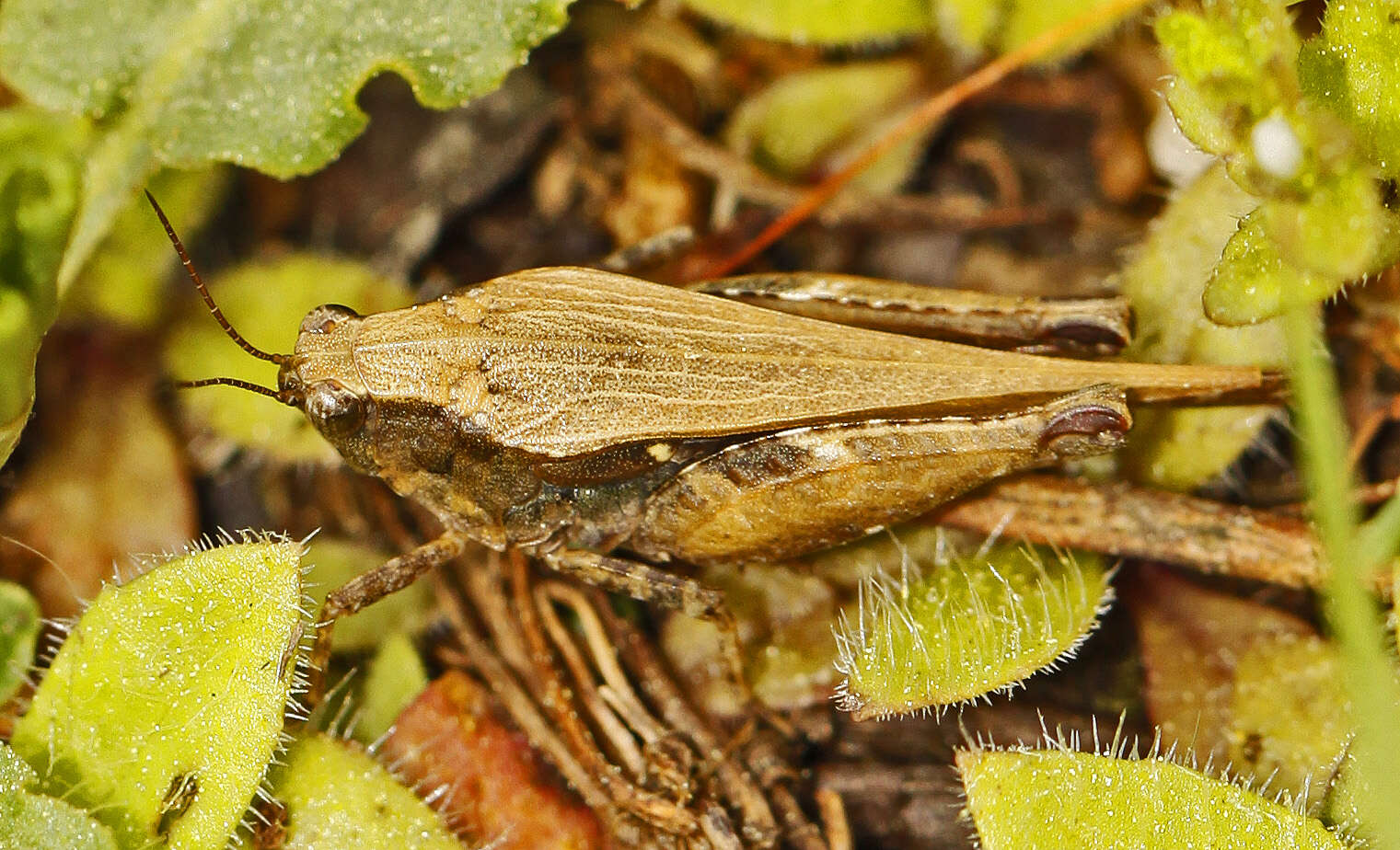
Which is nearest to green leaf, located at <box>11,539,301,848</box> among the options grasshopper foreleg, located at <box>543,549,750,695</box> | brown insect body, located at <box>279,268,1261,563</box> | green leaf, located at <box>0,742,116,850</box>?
green leaf, located at <box>0,742,116,850</box>

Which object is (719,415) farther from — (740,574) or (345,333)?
(345,333)

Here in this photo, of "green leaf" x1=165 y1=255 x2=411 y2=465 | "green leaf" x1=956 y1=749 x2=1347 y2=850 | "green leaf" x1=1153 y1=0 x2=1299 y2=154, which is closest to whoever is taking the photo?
"green leaf" x1=1153 y1=0 x2=1299 y2=154

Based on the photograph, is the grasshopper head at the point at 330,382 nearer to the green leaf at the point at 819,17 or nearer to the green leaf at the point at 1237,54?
the green leaf at the point at 819,17

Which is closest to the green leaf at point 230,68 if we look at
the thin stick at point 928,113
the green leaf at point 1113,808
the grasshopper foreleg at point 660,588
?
the thin stick at point 928,113

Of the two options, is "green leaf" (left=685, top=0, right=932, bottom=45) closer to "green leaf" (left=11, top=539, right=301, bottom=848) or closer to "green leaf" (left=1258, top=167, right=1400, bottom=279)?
"green leaf" (left=1258, top=167, right=1400, bottom=279)

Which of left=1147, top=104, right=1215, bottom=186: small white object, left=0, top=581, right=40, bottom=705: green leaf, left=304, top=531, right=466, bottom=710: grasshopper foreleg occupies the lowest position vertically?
left=0, top=581, right=40, bottom=705: green leaf

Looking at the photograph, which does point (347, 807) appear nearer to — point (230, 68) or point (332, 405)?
point (332, 405)

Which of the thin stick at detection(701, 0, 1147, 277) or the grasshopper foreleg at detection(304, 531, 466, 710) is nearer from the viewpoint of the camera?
the grasshopper foreleg at detection(304, 531, 466, 710)

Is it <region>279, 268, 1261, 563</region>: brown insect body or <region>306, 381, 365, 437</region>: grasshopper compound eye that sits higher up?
<region>279, 268, 1261, 563</region>: brown insect body

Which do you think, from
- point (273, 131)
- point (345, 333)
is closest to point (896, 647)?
point (345, 333)
